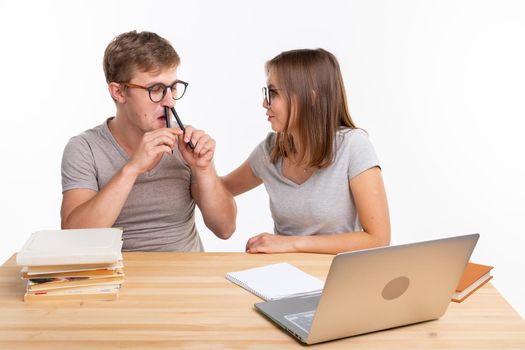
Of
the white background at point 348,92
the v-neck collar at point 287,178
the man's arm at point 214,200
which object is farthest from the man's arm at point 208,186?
the white background at point 348,92

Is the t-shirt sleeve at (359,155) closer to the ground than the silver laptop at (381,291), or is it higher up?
higher up

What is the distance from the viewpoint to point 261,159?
2545mm

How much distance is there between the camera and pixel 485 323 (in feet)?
5.23

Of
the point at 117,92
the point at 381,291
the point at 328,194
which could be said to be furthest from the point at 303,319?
the point at 117,92

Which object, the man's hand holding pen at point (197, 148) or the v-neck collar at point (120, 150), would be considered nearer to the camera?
the man's hand holding pen at point (197, 148)

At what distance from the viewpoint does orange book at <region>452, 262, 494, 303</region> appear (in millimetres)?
1727

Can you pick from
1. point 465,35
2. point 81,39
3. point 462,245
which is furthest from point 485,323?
point 81,39

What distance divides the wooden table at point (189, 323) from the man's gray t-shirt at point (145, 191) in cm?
63

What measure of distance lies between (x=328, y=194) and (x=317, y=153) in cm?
14

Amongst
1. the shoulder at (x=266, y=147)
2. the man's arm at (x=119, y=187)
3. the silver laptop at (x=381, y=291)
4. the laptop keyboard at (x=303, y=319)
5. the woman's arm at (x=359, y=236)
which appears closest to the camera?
the silver laptop at (x=381, y=291)

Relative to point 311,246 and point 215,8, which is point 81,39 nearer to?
point 215,8

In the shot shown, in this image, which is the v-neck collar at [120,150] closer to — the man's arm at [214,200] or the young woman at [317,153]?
the man's arm at [214,200]

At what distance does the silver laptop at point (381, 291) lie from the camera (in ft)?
4.68

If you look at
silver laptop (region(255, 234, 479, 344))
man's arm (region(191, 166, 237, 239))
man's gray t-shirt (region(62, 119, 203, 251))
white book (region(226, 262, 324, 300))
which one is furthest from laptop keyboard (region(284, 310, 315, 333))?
man's gray t-shirt (region(62, 119, 203, 251))
